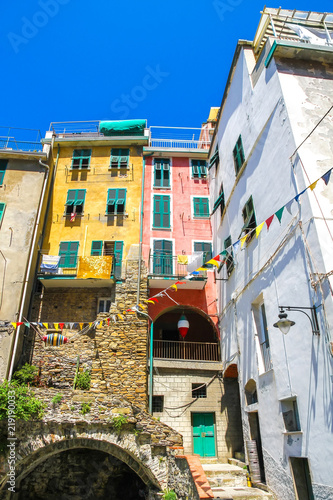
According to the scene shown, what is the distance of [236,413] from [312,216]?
1094cm

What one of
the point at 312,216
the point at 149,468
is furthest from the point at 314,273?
the point at 149,468

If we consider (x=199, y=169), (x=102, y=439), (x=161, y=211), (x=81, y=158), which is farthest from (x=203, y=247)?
(x=102, y=439)

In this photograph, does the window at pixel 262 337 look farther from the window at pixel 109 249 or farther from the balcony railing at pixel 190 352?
the window at pixel 109 249

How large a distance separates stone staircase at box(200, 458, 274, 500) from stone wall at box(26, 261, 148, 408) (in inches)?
158

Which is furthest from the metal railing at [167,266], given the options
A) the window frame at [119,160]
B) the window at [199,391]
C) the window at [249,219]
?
the window frame at [119,160]

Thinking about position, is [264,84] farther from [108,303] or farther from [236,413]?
[236,413]

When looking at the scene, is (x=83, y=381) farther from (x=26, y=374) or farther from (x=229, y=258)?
(x=229, y=258)

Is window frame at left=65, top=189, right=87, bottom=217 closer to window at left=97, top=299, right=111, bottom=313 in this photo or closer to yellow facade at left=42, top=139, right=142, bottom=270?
yellow facade at left=42, top=139, right=142, bottom=270

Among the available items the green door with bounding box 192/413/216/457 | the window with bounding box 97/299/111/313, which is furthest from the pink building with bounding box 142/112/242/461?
the window with bounding box 97/299/111/313

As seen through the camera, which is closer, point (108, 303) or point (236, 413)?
point (236, 413)

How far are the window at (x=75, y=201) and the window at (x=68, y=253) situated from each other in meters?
2.10

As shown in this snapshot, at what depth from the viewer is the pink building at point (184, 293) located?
1606cm

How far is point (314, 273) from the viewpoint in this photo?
29.0 feet

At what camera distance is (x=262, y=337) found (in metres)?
12.2
